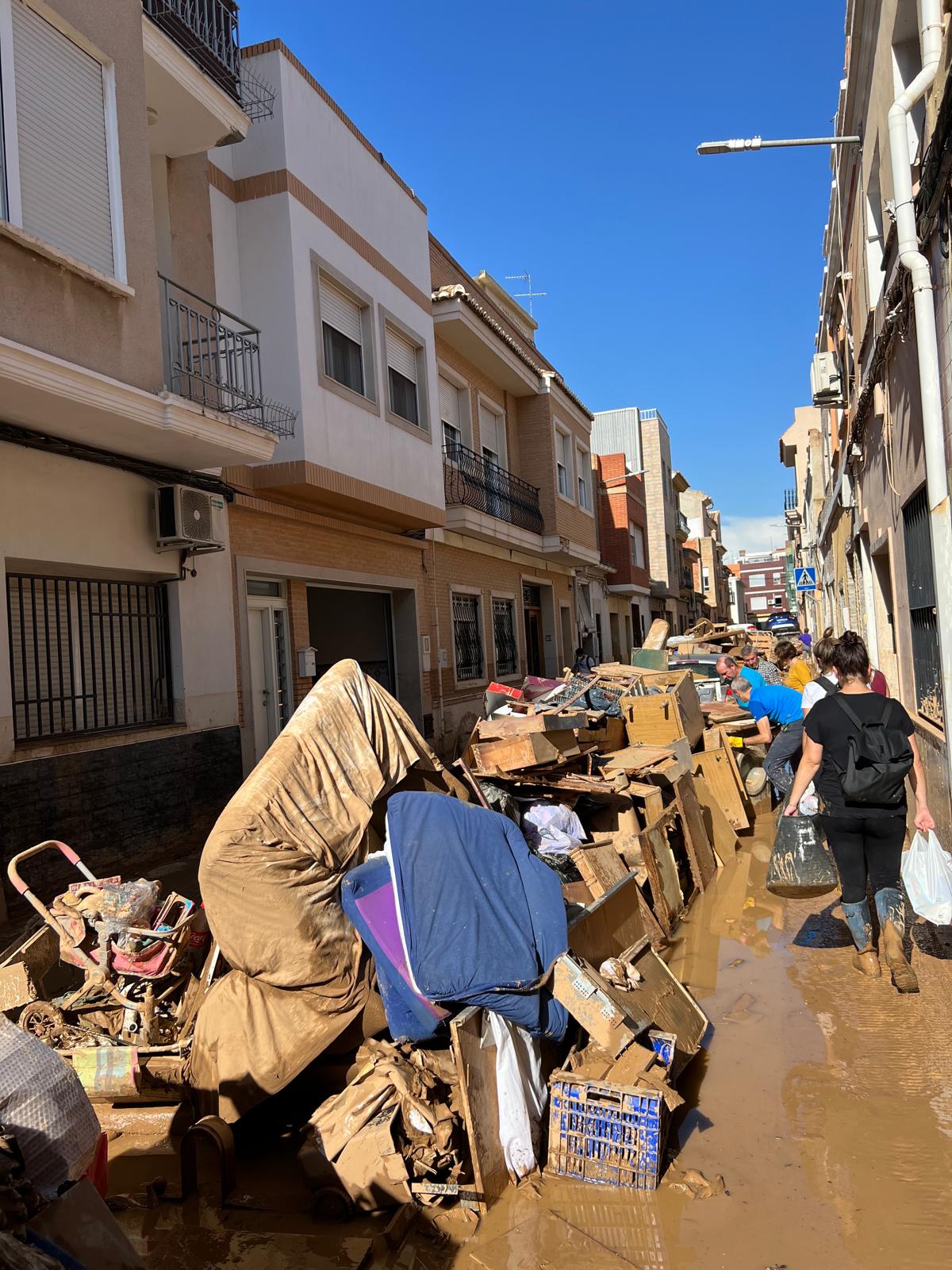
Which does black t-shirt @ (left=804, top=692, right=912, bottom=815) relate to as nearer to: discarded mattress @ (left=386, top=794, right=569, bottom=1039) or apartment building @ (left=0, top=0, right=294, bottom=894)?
discarded mattress @ (left=386, top=794, right=569, bottom=1039)

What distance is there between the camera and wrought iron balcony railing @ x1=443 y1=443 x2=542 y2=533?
49.2 feet

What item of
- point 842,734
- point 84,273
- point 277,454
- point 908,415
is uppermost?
point 84,273

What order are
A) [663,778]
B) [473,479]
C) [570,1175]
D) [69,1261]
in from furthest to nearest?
[473,479]
[663,778]
[570,1175]
[69,1261]

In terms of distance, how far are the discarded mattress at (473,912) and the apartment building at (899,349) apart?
3289 millimetres

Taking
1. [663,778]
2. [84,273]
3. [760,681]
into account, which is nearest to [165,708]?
[84,273]

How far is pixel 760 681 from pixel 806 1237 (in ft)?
19.5

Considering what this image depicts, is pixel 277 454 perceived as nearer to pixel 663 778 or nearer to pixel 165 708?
pixel 165 708

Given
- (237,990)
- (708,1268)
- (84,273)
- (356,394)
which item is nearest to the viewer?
(708,1268)

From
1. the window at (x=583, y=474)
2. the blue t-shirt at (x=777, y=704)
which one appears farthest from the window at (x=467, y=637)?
the blue t-shirt at (x=777, y=704)

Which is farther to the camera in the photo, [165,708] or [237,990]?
[165,708]

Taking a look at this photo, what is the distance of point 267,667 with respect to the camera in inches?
392

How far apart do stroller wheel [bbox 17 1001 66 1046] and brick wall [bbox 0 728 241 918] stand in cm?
256

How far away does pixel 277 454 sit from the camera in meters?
9.30

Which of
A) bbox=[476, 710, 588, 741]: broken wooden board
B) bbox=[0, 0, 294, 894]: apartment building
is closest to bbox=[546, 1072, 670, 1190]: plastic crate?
bbox=[476, 710, 588, 741]: broken wooden board
